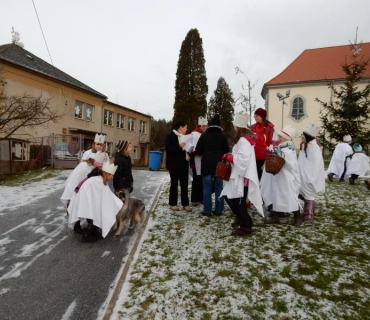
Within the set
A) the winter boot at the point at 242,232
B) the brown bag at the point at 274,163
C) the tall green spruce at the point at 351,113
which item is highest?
the tall green spruce at the point at 351,113

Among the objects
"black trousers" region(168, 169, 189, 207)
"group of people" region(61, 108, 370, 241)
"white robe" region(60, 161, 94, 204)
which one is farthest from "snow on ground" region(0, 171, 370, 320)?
"white robe" region(60, 161, 94, 204)

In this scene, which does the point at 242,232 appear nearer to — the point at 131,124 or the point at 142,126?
the point at 131,124

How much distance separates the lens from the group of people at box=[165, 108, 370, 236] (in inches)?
206

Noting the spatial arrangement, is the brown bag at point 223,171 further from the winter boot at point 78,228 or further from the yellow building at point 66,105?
the yellow building at point 66,105

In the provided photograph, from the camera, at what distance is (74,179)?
5922 millimetres

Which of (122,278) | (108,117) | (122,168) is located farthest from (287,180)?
(108,117)

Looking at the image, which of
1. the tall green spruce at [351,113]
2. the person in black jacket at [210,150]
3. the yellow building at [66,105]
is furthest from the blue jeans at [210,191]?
the tall green spruce at [351,113]

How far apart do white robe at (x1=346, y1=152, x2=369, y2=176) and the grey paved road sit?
32.2 ft

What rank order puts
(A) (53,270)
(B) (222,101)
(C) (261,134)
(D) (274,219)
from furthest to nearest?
(B) (222,101) → (C) (261,134) → (D) (274,219) → (A) (53,270)

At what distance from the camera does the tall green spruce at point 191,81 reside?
1713 inches

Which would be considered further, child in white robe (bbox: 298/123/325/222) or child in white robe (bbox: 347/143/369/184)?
child in white robe (bbox: 347/143/369/184)

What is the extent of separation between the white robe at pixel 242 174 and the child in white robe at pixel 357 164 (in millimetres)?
8347

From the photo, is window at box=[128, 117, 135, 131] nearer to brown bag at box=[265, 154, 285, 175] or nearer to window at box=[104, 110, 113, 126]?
window at box=[104, 110, 113, 126]

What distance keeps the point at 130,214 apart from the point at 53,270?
189 centimetres
